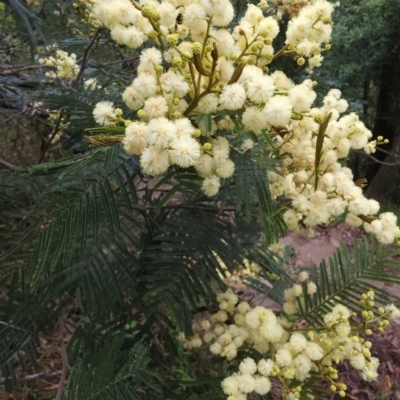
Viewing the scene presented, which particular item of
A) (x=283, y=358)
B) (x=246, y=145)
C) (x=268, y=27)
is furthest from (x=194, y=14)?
(x=283, y=358)

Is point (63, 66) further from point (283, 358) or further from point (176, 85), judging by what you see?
point (283, 358)

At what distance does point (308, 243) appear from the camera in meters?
3.70

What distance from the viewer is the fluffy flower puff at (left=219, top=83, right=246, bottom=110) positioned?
0.62m

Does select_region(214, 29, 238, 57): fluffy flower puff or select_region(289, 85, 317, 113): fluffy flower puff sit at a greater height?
select_region(214, 29, 238, 57): fluffy flower puff

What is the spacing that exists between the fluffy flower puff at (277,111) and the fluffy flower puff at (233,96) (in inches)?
1.5

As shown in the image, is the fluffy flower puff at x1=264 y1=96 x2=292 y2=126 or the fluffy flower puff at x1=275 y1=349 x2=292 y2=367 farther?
the fluffy flower puff at x1=275 y1=349 x2=292 y2=367

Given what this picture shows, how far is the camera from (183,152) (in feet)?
1.92

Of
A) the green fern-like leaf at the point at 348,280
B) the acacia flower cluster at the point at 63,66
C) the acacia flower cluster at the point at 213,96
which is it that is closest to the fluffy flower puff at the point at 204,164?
the acacia flower cluster at the point at 213,96

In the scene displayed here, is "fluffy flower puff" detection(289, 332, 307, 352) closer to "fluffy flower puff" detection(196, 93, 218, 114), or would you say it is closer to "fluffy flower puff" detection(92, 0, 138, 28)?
"fluffy flower puff" detection(196, 93, 218, 114)

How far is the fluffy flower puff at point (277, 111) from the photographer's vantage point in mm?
626

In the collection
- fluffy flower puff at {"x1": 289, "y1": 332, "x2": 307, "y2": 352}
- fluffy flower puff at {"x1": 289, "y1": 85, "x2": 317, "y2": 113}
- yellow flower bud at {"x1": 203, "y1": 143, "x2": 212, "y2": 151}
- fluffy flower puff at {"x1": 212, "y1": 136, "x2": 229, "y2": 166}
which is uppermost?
fluffy flower puff at {"x1": 289, "y1": 85, "x2": 317, "y2": 113}

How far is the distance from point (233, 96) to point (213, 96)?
0.14ft

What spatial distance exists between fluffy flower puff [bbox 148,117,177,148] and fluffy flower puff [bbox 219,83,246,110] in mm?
89

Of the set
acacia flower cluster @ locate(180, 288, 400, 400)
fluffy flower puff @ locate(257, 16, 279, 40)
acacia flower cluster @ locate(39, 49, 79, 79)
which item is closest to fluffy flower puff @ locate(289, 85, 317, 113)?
fluffy flower puff @ locate(257, 16, 279, 40)
